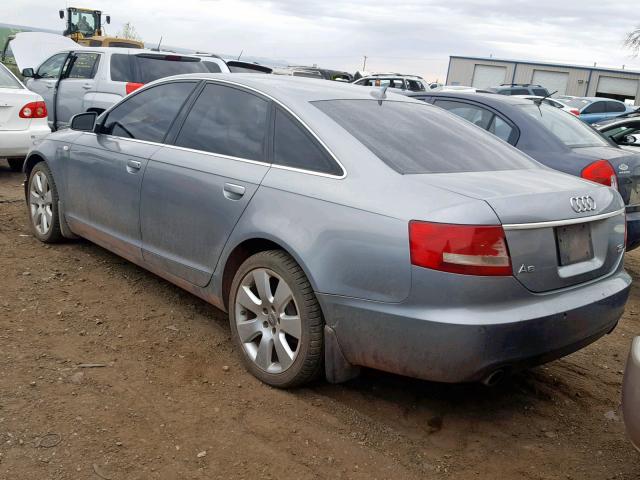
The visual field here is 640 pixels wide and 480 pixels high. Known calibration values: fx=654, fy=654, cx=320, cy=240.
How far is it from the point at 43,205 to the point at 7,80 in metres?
4.16

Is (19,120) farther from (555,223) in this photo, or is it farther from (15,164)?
(555,223)

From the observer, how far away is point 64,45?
19.4 m

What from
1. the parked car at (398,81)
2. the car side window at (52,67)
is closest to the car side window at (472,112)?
the car side window at (52,67)

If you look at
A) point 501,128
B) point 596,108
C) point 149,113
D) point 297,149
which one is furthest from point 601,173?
point 596,108

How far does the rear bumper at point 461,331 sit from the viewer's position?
2.68 m

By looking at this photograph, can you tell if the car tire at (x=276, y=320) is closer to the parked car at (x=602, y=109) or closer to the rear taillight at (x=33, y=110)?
the rear taillight at (x=33, y=110)

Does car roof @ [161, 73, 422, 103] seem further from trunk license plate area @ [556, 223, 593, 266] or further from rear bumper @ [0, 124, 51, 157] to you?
rear bumper @ [0, 124, 51, 157]

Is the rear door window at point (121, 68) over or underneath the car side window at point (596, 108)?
over

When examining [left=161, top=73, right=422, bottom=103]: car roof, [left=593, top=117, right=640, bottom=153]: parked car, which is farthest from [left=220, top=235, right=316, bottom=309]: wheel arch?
[left=593, top=117, right=640, bottom=153]: parked car

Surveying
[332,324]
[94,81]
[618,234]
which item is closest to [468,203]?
[332,324]

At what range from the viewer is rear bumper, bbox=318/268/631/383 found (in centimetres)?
268

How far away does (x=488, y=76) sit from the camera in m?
53.8

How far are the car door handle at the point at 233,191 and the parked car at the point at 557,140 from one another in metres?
3.11

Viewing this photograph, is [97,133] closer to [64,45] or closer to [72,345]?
[72,345]
